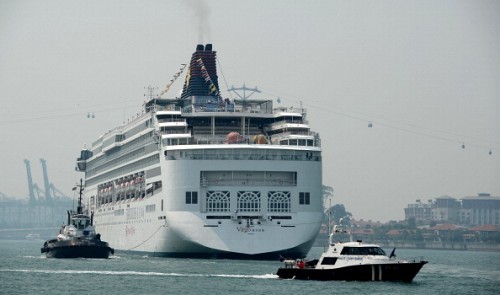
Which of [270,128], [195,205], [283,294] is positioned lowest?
→ [283,294]

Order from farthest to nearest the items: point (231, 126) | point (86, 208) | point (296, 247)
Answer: point (86, 208)
point (231, 126)
point (296, 247)

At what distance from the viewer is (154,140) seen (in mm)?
117375

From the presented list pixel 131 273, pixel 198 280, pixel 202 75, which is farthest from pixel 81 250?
pixel 198 280

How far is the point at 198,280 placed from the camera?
273 ft

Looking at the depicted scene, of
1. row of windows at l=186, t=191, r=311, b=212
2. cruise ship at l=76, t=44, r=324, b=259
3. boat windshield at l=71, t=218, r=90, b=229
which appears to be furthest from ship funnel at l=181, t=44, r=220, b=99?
row of windows at l=186, t=191, r=311, b=212

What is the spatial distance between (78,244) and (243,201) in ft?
74.2

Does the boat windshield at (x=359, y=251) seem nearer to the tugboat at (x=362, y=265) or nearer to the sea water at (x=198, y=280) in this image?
the tugboat at (x=362, y=265)

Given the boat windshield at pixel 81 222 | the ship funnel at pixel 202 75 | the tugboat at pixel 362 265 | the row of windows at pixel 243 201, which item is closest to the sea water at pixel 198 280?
the tugboat at pixel 362 265

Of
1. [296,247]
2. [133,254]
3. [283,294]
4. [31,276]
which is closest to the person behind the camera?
[283,294]

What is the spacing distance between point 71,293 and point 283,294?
13384mm

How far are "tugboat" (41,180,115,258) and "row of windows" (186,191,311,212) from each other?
57.1ft

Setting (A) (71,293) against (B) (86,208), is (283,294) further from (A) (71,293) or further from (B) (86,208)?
(B) (86,208)

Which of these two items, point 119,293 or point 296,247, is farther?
point 296,247

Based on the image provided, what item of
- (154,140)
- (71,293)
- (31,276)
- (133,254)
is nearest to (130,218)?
(133,254)
